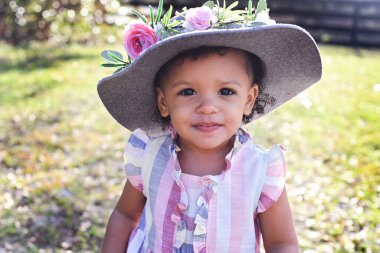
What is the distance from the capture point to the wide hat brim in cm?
188

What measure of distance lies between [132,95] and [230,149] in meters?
0.42

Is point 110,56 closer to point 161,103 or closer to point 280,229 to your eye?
point 161,103

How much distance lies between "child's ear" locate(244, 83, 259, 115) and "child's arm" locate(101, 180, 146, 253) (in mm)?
536

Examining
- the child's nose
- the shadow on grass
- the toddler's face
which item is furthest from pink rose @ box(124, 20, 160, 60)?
the shadow on grass

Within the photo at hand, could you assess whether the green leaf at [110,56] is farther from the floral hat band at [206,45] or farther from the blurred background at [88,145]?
the blurred background at [88,145]

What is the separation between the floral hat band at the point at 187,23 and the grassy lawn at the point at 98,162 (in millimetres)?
410

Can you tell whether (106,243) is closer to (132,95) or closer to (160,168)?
(160,168)

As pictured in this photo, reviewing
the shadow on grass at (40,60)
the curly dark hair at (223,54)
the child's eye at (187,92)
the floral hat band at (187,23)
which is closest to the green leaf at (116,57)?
the floral hat band at (187,23)

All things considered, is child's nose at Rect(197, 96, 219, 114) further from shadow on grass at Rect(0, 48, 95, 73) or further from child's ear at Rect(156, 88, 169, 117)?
shadow on grass at Rect(0, 48, 95, 73)

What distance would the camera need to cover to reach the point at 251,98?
2.21 meters

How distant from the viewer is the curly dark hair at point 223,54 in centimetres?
199

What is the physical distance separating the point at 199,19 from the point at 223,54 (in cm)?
15

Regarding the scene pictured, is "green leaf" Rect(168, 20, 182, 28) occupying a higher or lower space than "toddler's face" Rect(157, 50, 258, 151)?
higher

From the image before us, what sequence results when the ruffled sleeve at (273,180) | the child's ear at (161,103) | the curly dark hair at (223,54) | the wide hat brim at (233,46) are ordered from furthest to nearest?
1. the child's ear at (161,103)
2. the ruffled sleeve at (273,180)
3. the curly dark hair at (223,54)
4. the wide hat brim at (233,46)
